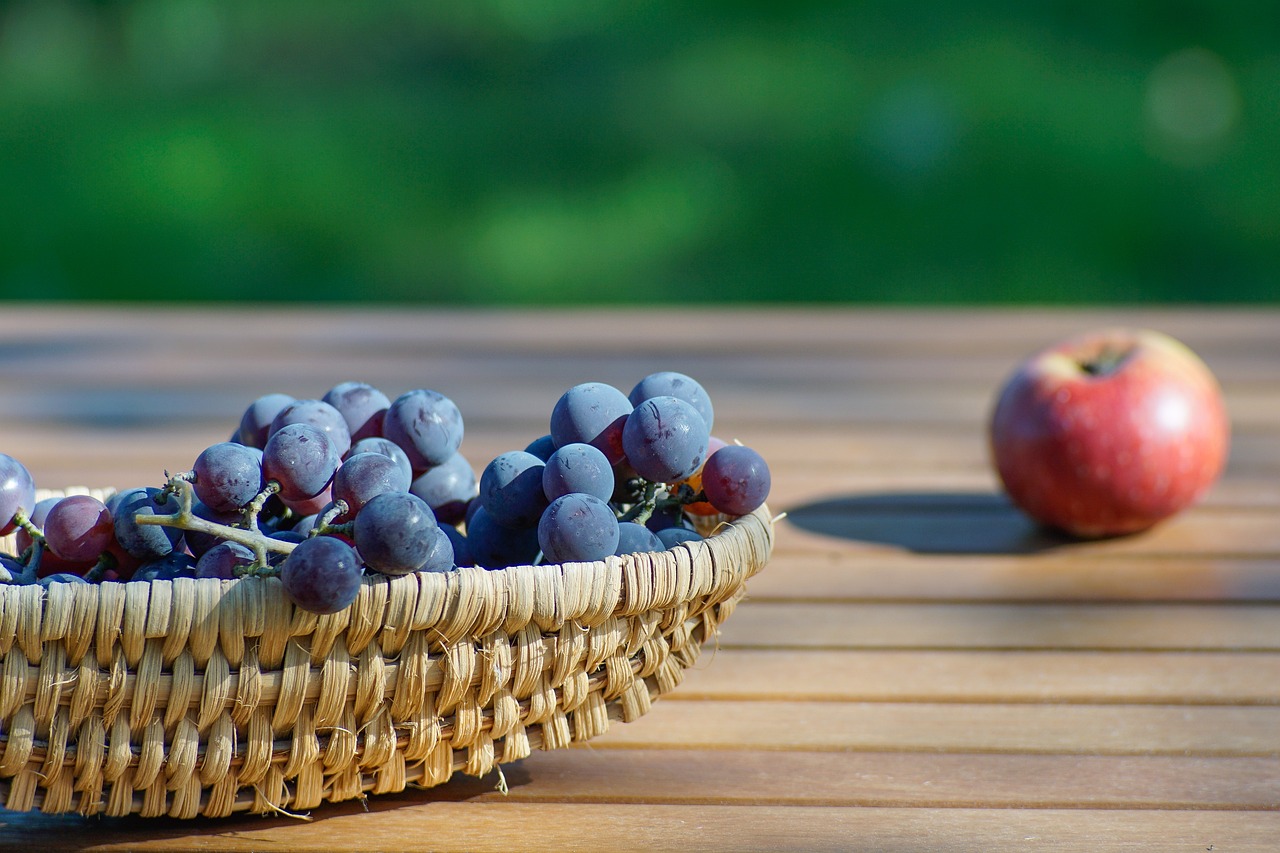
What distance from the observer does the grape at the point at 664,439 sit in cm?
82

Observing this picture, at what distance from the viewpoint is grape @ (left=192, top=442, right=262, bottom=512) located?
2.52 ft

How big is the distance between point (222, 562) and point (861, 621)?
56 centimetres

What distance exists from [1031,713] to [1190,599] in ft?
0.94

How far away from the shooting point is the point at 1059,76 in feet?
14.7

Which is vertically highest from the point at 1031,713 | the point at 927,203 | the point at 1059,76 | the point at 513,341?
the point at 1059,76

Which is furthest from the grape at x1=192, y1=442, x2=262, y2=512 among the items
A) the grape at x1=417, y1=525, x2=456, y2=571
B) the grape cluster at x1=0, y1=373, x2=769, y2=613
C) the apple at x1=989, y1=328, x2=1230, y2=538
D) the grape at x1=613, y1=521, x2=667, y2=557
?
the apple at x1=989, y1=328, x2=1230, y2=538

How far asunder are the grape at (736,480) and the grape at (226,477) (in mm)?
266

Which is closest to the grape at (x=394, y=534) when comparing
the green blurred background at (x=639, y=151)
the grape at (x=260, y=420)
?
the grape at (x=260, y=420)

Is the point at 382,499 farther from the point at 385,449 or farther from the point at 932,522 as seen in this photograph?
the point at 932,522

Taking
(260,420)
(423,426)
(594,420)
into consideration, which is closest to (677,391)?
(594,420)

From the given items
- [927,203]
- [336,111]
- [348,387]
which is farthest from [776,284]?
[348,387]

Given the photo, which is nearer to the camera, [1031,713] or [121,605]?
[121,605]

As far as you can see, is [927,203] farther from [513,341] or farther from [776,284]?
[513,341]

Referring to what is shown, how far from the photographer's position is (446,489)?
0.93 m
